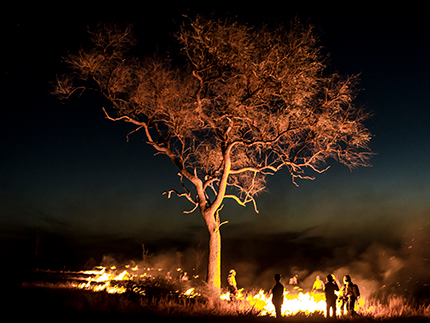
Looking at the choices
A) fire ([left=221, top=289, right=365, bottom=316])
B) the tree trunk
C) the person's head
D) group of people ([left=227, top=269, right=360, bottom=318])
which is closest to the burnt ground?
group of people ([left=227, top=269, right=360, bottom=318])

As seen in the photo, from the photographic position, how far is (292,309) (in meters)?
12.5

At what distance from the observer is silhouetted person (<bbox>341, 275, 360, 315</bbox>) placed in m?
11.0

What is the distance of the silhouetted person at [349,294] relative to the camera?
11.0 m

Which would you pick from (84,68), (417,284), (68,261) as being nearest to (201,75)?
(84,68)

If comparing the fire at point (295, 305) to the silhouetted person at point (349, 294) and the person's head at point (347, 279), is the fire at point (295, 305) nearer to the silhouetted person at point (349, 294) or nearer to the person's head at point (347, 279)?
the silhouetted person at point (349, 294)

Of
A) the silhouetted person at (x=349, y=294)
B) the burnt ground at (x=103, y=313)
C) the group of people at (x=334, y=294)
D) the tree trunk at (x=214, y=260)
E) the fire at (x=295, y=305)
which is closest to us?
the burnt ground at (x=103, y=313)

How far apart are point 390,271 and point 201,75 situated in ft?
73.2

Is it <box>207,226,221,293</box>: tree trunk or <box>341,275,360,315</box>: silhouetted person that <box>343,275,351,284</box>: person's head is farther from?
<box>207,226,221,293</box>: tree trunk

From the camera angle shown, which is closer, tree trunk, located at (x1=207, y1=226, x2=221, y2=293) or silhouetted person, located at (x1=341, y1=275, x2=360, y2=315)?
silhouetted person, located at (x1=341, y1=275, x2=360, y2=315)

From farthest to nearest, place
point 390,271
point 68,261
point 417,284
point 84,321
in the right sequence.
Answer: point 68,261
point 390,271
point 417,284
point 84,321

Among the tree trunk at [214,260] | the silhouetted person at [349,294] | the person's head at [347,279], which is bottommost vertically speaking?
the silhouetted person at [349,294]

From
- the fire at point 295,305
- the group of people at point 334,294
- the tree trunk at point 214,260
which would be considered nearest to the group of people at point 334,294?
the group of people at point 334,294

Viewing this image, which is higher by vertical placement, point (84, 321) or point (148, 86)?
point (148, 86)

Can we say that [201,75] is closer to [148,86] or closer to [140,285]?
[148,86]
